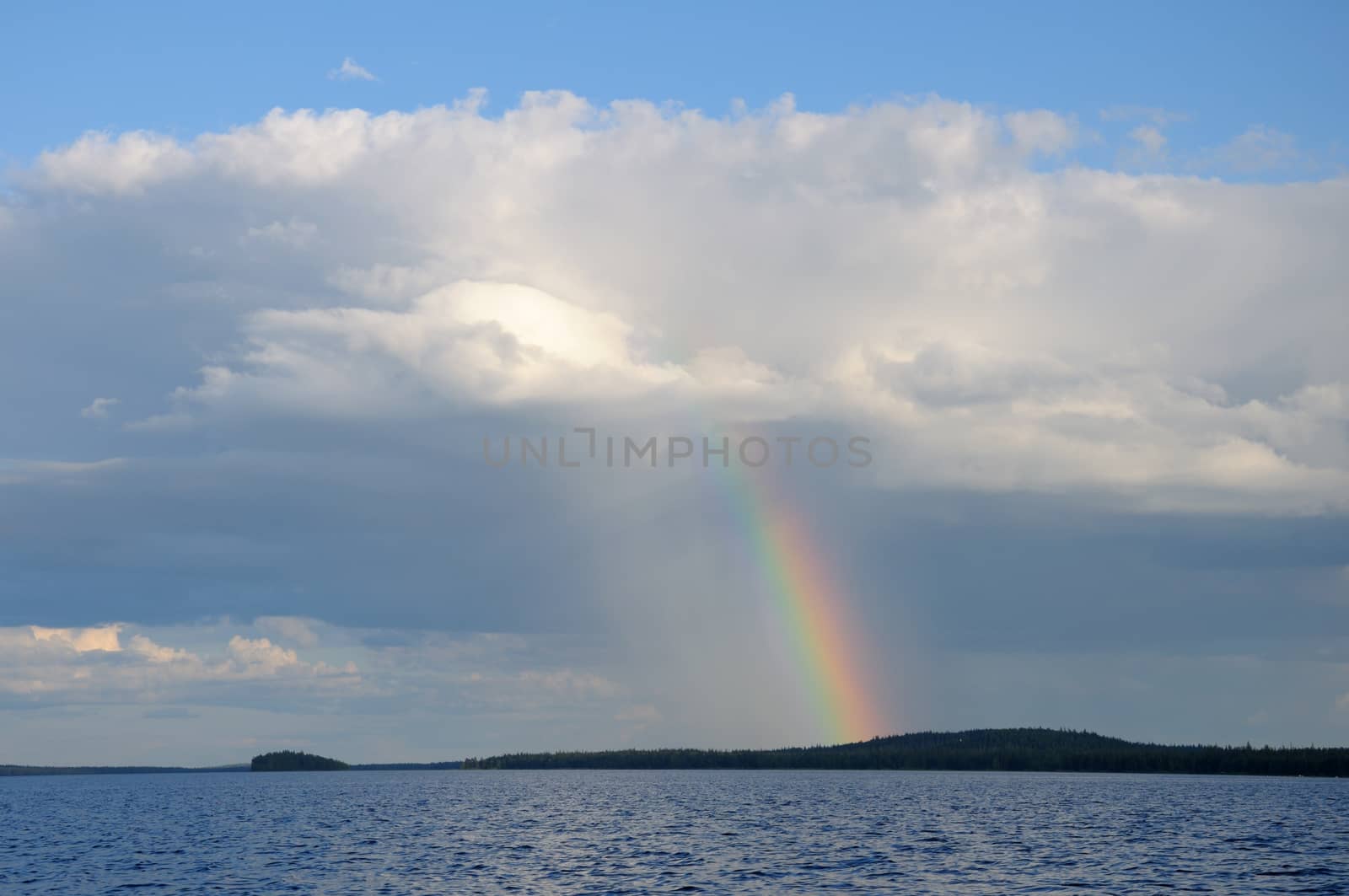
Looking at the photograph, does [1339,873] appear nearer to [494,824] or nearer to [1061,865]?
[1061,865]

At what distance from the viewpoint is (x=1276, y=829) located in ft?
431

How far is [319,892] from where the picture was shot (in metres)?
78.7

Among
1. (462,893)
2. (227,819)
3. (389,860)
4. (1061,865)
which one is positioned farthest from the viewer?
(227,819)

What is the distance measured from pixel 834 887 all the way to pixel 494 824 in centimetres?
7842

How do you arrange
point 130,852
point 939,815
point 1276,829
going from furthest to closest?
point 939,815 → point 1276,829 → point 130,852

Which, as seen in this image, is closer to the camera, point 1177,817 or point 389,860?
point 389,860

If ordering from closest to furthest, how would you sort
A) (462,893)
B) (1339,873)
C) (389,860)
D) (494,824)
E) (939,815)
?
(462,893), (1339,873), (389,860), (494,824), (939,815)

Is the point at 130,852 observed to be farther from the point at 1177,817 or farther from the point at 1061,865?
the point at 1177,817

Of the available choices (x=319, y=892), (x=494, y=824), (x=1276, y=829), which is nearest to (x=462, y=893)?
(x=319, y=892)

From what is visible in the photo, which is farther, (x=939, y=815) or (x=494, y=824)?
(x=939, y=815)

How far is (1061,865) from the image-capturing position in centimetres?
9106

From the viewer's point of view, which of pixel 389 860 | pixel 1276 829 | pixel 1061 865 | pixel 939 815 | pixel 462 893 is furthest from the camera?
pixel 939 815

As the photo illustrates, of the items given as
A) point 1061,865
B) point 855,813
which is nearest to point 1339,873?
point 1061,865

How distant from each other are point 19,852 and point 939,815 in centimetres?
10537
